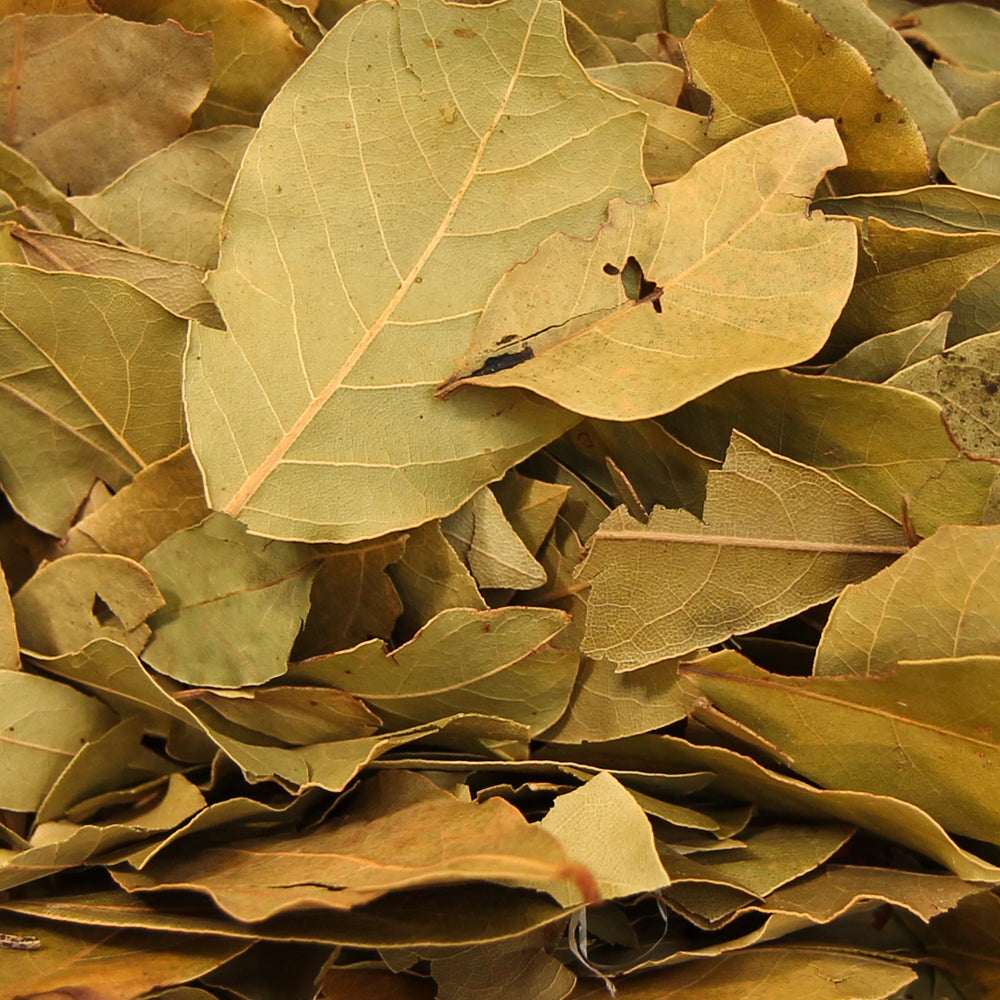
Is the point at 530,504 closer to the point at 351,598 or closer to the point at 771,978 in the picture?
the point at 351,598

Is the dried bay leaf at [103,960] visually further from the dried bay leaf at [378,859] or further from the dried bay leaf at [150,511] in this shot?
the dried bay leaf at [150,511]

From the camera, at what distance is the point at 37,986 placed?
2.12 feet

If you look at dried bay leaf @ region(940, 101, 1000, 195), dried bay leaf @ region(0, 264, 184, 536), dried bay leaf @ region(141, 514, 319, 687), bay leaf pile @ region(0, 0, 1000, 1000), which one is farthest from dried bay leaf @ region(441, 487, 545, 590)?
dried bay leaf @ region(940, 101, 1000, 195)

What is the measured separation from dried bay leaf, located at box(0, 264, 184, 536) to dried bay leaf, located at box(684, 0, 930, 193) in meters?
0.43

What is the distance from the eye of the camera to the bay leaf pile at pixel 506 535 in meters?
0.69

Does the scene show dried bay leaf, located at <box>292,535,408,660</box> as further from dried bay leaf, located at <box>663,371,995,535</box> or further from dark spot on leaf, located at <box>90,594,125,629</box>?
dried bay leaf, located at <box>663,371,995,535</box>

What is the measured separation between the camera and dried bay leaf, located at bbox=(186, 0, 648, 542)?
718 mm

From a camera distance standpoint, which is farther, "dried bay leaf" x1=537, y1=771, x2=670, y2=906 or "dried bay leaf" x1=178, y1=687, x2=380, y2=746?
"dried bay leaf" x1=178, y1=687, x2=380, y2=746

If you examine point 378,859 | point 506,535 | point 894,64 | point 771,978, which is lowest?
point 771,978

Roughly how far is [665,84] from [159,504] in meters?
0.50

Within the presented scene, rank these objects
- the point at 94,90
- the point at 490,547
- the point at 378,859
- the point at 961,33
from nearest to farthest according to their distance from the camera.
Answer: the point at 378,859 → the point at 490,547 → the point at 94,90 → the point at 961,33

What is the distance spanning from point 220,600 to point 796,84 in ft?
1.81

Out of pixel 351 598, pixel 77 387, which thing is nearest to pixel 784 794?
pixel 351 598

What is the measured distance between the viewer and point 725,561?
726mm
